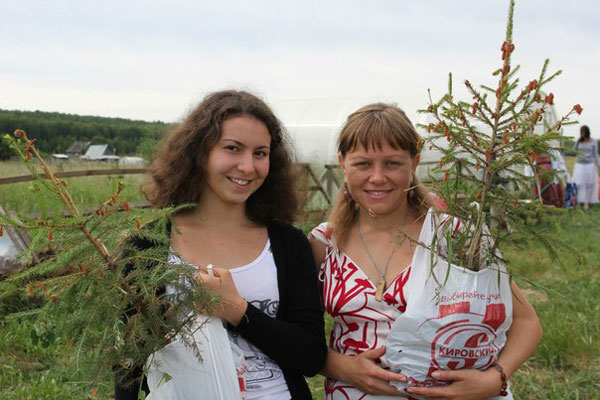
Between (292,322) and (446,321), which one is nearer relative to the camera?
(446,321)

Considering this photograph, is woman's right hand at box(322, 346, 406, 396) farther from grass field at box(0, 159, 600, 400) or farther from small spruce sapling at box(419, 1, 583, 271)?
grass field at box(0, 159, 600, 400)

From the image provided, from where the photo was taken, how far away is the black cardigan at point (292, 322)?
1.66 meters

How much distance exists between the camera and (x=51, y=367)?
3.37 m

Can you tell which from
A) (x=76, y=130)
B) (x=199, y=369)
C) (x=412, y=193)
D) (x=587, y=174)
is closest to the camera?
(x=199, y=369)

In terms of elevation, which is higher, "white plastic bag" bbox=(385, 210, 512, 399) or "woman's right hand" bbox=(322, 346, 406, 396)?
"white plastic bag" bbox=(385, 210, 512, 399)

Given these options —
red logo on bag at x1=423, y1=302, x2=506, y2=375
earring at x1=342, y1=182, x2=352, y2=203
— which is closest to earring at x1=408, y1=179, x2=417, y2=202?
earring at x1=342, y1=182, x2=352, y2=203

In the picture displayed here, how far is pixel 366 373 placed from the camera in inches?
68.6

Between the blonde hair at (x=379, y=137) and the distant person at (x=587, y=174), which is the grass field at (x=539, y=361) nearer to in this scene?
the blonde hair at (x=379, y=137)

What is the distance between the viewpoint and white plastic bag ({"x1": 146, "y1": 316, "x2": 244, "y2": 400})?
4.86 ft

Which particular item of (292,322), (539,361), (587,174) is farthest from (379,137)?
(587,174)

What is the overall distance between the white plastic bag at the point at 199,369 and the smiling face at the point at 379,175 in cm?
69

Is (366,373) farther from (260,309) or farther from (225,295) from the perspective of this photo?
(225,295)

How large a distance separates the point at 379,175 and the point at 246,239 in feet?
1.64

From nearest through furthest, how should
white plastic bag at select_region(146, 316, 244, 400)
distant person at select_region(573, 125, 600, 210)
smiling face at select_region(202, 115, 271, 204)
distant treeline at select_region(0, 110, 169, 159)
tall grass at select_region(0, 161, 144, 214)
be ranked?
1. white plastic bag at select_region(146, 316, 244, 400)
2. smiling face at select_region(202, 115, 271, 204)
3. tall grass at select_region(0, 161, 144, 214)
4. distant person at select_region(573, 125, 600, 210)
5. distant treeline at select_region(0, 110, 169, 159)
